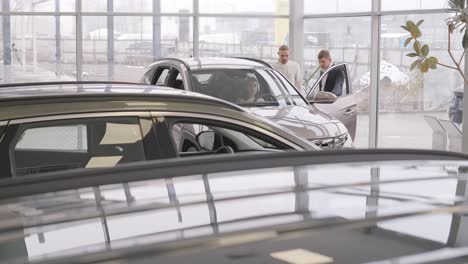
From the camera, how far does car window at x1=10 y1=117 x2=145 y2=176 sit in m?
3.28

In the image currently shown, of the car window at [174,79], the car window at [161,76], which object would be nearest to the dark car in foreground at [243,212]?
the car window at [174,79]

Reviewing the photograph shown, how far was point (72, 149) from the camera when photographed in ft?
11.1

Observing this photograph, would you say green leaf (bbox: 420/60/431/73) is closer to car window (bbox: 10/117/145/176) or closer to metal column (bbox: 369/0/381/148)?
metal column (bbox: 369/0/381/148)

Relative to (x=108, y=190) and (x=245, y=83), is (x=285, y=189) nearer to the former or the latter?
(x=108, y=190)

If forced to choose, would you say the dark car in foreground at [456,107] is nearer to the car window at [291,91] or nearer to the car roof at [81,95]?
the car window at [291,91]

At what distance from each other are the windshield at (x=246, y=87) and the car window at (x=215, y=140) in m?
3.71

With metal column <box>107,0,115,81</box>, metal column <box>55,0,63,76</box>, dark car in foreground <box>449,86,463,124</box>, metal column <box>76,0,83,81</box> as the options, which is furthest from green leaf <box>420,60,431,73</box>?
metal column <box>55,0,63,76</box>

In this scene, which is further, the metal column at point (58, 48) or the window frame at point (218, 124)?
the metal column at point (58, 48)

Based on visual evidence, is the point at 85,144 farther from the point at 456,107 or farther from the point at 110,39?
the point at 110,39

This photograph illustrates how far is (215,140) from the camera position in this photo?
4230mm

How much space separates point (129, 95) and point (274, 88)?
501 cm

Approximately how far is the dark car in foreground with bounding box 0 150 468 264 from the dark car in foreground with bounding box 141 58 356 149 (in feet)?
18.3

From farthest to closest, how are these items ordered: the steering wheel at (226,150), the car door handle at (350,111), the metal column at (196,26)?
the metal column at (196,26) < the car door handle at (350,111) < the steering wheel at (226,150)

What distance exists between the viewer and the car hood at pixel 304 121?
289 inches
